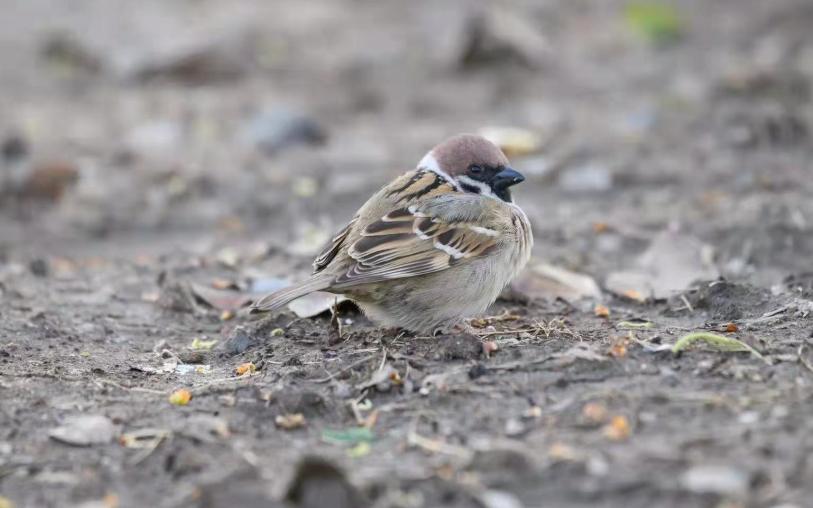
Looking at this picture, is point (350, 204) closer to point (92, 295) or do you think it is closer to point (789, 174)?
point (92, 295)

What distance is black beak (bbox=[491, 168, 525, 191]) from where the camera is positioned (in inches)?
244

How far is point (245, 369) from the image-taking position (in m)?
5.45

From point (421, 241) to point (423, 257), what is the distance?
9 cm

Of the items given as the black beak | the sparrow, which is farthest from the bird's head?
the sparrow

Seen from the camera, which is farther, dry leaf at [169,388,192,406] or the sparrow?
the sparrow

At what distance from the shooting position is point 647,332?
541 centimetres

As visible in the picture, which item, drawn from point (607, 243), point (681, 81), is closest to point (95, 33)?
point (681, 81)

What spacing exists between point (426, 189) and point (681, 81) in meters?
5.60

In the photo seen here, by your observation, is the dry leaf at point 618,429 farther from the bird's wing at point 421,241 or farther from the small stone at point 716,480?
the bird's wing at point 421,241

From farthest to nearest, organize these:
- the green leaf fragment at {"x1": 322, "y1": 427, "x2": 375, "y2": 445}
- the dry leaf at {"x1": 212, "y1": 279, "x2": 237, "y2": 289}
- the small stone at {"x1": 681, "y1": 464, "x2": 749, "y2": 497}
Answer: the dry leaf at {"x1": 212, "y1": 279, "x2": 237, "y2": 289} < the green leaf fragment at {"x1": 322, "y1": 427, "x2": 375, "y2": 445} < the small stone at {"x1": 681, "y1": 464, "x2": 749, "y2": 497}

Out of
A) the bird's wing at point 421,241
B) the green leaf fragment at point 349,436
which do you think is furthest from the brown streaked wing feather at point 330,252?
the green leaf fragment at point 349,436

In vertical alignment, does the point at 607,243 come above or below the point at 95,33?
below

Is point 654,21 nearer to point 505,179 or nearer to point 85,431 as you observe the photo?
point 505,179

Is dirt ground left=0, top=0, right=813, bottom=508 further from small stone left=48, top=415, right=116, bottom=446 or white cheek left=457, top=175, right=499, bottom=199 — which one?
white cheek left=457, top=175, right=499, bottom=199
